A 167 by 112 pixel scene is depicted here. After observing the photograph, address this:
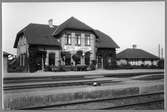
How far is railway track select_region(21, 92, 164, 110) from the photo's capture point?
13.6 ft

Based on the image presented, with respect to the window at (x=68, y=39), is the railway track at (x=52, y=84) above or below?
Answer: below

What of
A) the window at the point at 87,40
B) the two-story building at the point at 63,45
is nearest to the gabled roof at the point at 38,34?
the two-story building at the point at 63,45

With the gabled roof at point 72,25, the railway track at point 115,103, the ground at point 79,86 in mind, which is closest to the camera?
the railway track at point 115,103

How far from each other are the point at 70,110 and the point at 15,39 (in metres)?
1.63

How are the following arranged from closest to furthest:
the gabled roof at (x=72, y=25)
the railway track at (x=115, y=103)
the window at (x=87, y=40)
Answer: the railway track at (x=115, y=103) < the gabled roof at (x=72, y=25) < the window at (x=87, y=40)

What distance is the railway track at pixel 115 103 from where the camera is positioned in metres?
4.16

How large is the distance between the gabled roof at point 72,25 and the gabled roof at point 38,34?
0.10 metres

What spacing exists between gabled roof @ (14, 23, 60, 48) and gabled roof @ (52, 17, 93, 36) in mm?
96

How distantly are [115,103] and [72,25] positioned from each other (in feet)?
5.33

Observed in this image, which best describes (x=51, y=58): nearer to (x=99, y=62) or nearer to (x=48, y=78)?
(x=48, y=78)

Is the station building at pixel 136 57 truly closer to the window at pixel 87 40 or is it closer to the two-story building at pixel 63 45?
the two-story building at pixel 63 45

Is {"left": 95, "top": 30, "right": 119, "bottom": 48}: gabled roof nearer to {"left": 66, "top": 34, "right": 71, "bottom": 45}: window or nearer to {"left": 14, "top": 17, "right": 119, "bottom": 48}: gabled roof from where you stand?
{"left": 14, "top": 17, "right": 119, "bottom": 48}: gabled roof

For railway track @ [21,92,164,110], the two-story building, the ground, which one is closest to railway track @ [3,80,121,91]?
the ground

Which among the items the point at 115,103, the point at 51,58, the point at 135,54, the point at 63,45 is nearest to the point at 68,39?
the point at 63,45
